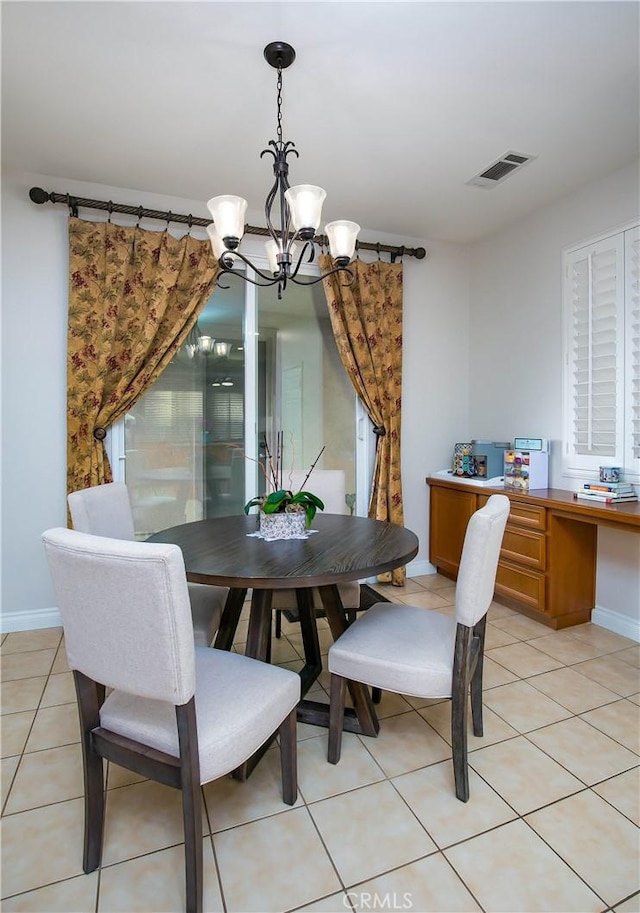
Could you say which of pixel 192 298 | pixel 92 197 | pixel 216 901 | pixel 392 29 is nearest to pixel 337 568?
pixel 216 901

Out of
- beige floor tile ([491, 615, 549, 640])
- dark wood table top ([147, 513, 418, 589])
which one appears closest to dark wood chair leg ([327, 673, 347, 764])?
dark wood table top ([147, 513, 418, 589])

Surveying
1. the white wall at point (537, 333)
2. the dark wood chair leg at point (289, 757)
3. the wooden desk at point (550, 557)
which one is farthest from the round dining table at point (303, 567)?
the white wall at point (537, 333)

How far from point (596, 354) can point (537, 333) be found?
1.75 ft

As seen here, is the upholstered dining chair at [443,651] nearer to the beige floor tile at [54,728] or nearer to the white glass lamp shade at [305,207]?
the beige floor tile at [54,728]

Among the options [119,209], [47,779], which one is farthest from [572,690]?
[119,209]

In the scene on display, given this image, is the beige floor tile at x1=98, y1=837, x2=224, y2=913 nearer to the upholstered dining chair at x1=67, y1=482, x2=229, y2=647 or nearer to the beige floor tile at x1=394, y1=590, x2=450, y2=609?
the upholstered dining chair at x1=67, y1=482, x2=229, y2=647

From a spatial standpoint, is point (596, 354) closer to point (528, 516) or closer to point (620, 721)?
point (528, 516)

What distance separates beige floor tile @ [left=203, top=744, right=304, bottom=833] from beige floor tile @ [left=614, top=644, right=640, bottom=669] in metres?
1.91

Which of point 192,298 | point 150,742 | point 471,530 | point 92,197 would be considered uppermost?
point 92,197

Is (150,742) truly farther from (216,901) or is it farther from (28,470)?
(28,470)

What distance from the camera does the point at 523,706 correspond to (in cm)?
209

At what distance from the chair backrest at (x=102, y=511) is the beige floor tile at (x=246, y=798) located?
3.40 feet

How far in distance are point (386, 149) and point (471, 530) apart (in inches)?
85.7

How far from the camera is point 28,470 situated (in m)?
2.89
